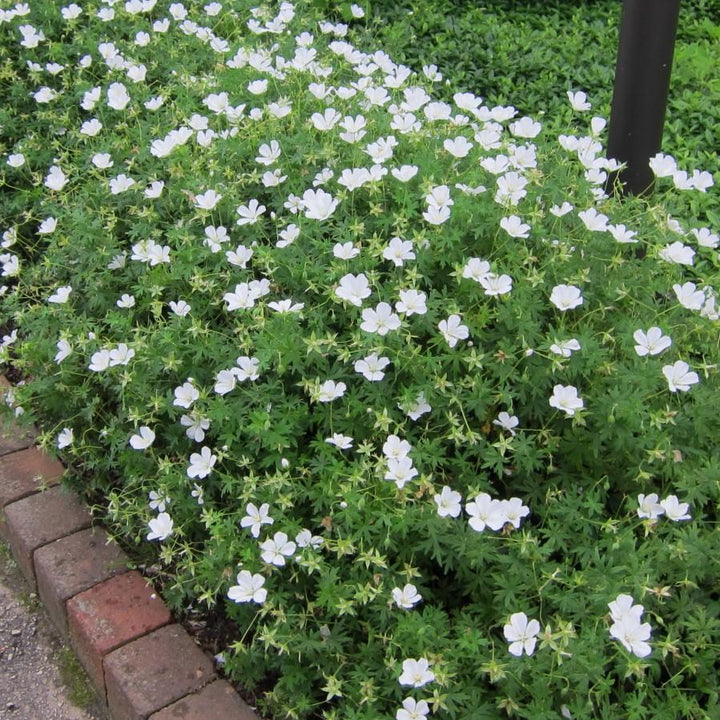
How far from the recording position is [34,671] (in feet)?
8.83

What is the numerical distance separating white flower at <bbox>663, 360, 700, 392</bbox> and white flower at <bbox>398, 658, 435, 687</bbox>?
88cm

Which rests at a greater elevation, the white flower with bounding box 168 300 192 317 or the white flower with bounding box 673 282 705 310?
the white flower with bounding box 673 282 705 310

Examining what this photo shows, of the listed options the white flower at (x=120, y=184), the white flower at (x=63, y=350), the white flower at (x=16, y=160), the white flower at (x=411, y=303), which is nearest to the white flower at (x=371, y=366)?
the white flower at (x=411, y=303)

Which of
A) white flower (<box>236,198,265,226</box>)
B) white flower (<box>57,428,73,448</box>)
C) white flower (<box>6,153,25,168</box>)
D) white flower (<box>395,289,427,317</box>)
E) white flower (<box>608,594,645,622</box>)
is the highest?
white flower (<box>395,289,427,317</box>)

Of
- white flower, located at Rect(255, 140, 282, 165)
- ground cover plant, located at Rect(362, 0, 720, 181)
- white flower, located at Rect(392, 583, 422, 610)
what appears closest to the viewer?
white flower, located at Rect(392, 583, 422, 610)

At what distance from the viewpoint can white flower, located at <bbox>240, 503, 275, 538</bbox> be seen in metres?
2.21

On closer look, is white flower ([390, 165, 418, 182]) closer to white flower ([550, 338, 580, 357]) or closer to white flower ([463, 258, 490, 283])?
white flower ([463, 258, 490, 283])

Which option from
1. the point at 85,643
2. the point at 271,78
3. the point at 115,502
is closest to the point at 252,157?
the point at 271,78

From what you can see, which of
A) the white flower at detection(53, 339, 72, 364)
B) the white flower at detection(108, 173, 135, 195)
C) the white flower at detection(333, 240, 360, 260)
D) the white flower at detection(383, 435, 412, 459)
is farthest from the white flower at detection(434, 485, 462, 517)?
the white flower at detection(108, 173, 135, 195)

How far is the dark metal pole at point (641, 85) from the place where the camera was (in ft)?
9.52

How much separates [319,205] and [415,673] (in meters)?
1.29

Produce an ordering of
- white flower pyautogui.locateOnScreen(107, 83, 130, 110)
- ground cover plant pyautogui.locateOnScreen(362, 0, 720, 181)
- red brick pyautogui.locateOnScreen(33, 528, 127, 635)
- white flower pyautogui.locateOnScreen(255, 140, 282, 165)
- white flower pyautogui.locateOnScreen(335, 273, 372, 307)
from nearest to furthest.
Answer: white flower pyautogui.locateOnScreen(335, 273, 372, 307), red brick pyautogui.locateOnScreen(33, 528, 127, 635), white flower pyautogui.locateOnScreen(255, 140, 282, 165), white flower pyautogui.locateOnScreen(107, 83, 130, 110), ground cover plant pyautogui.locateOnScreen(362, 0, 720, 181)

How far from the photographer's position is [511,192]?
8.45 feet

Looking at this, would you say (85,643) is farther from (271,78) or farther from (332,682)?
(271,78)
